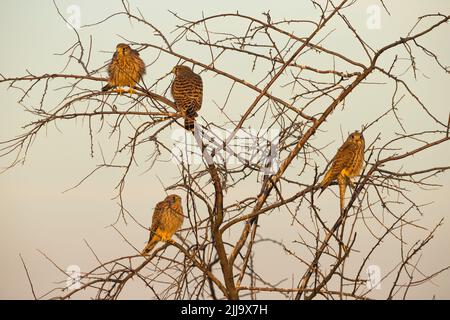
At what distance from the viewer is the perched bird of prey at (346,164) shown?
4.72 meters

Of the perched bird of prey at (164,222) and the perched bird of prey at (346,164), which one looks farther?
the perched bird of prey at (164,222)

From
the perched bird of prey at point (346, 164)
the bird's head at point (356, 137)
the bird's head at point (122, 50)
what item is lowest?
the perched bird of prey at point (346, 164)

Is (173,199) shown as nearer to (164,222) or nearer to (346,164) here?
(164,222)

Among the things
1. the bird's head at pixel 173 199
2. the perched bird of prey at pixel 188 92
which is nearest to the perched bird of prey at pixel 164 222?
the bird's head at pixel 173 199

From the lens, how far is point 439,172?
3.96m

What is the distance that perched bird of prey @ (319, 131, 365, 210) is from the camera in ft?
15.5

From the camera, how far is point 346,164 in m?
4.92

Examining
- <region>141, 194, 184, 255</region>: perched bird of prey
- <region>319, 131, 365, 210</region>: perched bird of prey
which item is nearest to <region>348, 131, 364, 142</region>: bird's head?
<region>319, 131, 365, 210</region>: perched bird of prey

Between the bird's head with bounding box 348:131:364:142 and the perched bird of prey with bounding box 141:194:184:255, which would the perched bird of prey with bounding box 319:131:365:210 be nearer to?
the bird's head with bounding box 348:131:364:142

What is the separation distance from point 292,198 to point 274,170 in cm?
26

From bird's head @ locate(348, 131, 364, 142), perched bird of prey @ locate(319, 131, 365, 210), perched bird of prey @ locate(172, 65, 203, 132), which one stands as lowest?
perched bird of prey @ locate(319, 131, 365, 210)

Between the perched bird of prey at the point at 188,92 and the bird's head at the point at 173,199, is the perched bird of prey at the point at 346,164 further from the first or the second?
the bird's head at the point at 173,199
